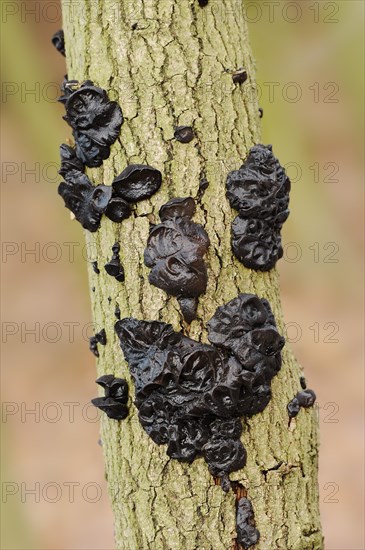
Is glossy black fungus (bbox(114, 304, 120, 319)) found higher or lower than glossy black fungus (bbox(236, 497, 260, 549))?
higher

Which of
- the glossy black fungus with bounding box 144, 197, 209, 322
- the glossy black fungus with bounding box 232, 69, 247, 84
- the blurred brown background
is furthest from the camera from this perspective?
the blurred brown background

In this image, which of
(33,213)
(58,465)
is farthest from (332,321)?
(33,213)

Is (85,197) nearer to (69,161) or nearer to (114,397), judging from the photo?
(69,161)

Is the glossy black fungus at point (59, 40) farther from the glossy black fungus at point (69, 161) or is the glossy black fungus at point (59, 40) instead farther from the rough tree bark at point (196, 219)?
the glossy black fungus at point (69, 161)

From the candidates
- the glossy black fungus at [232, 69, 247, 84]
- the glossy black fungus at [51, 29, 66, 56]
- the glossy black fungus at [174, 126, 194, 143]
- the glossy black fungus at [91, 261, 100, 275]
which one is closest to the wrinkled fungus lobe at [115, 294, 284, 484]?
the glossy black fungus at [91, 261, 100, 275]

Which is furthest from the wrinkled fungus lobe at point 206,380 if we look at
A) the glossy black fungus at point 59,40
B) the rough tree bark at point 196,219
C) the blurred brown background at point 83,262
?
the blurred brown background at point 83,262

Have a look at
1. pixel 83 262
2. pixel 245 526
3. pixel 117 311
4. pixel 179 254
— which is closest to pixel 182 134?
pixel 179 254

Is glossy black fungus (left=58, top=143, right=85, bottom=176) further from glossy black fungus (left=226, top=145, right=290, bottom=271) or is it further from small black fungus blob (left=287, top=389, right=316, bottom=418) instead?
small black fungus blob (left=287, top=389, right=316, bottom=418)
